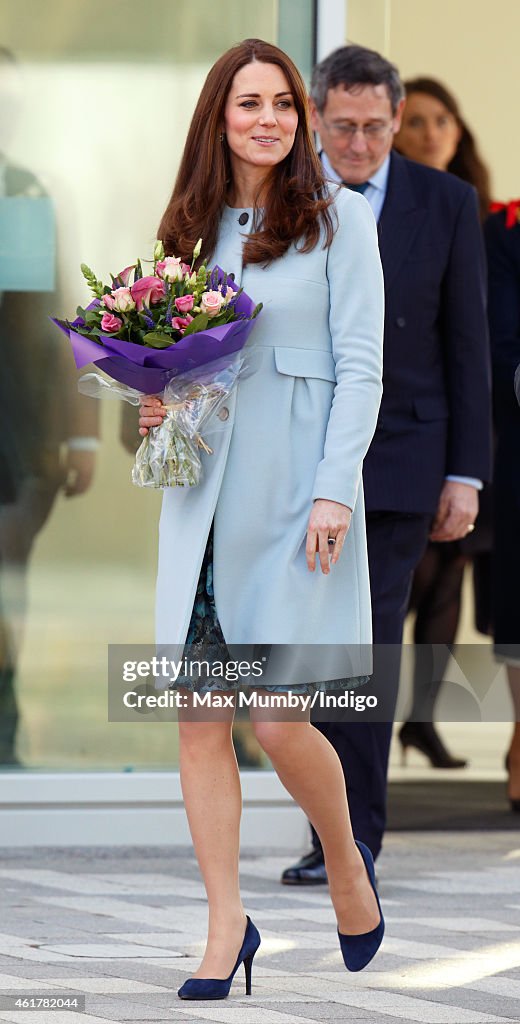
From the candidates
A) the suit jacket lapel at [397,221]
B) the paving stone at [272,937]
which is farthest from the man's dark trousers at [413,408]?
the paving stone at [272,937]

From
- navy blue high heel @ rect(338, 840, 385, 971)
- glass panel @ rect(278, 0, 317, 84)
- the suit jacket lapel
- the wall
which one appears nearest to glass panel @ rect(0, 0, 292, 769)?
glass panel @ rect(278, 0, 317, 84)

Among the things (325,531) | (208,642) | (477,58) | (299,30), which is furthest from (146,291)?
(477,58)

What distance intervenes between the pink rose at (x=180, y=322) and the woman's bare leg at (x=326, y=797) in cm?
74

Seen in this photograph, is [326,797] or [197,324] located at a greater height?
[197,324]

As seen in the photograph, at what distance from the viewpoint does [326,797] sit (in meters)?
3.54

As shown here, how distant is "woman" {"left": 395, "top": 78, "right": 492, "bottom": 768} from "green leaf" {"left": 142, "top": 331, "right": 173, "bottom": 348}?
11.7 ft

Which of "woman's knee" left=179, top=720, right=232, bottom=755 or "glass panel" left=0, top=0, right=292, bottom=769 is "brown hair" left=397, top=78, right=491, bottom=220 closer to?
"glass panel" left=0, top=0, right=292, bottom=769

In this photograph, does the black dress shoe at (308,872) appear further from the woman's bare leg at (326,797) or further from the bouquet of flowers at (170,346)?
the bouquet of flowers at (170,346)

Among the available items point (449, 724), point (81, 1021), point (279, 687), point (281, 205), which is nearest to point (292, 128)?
point (281, 205)

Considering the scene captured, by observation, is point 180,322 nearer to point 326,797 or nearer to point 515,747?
point 326,797

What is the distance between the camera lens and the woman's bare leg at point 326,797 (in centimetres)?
348

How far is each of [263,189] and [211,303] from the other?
1.35ft

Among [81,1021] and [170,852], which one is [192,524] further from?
[170,852]

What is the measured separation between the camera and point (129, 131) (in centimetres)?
543
